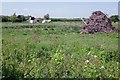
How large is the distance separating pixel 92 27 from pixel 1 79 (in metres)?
16.6

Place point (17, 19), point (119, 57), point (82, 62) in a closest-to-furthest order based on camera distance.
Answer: point (82, 62), point (119, 57), point (17, 19)

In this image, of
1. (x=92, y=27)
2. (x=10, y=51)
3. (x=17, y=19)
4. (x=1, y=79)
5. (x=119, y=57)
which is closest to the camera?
(x=1, y=79)

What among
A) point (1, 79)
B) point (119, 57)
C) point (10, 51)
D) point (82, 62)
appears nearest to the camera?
point (1, 79)

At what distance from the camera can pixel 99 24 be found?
22.1 m

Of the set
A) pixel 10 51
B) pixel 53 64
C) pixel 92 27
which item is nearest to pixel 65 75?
pixel 53 64

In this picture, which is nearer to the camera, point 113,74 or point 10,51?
point 113,74

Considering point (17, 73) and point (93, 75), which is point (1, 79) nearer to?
point (17, 73)

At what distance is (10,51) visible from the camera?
7496mm

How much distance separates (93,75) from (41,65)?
40.8 inches

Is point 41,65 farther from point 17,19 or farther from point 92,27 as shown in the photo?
point 17,19

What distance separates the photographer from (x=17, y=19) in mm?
30062

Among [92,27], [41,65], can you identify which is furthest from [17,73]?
[92,27]

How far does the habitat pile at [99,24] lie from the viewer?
2158 centimetres

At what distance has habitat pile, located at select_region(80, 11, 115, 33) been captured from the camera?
2158 cm
